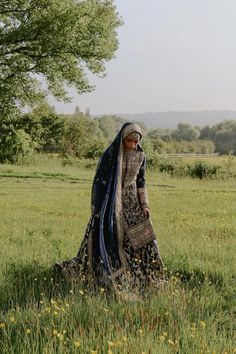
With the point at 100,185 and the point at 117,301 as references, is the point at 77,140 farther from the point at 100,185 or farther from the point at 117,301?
the point at 117,301

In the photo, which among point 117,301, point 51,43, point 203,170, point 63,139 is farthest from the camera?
point 63,139

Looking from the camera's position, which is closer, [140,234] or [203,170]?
[140,234]

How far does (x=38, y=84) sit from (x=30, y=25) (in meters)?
3.82

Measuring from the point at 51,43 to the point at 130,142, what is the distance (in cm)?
1557

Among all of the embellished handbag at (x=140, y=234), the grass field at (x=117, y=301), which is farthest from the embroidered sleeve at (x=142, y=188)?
the grass field at (x=117, y=301)

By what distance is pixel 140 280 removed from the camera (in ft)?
23.0

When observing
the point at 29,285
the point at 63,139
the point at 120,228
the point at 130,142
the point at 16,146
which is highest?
the point at 63,139

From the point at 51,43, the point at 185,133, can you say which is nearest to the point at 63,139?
the point at 51,43

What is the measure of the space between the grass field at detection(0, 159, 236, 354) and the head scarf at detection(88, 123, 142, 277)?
678 mm

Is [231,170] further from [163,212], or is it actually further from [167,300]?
[167,300]

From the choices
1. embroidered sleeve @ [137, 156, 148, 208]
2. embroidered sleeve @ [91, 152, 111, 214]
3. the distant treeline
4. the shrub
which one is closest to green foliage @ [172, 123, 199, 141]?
the distant treeline

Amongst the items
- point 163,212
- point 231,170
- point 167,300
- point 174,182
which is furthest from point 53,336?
point 231,170

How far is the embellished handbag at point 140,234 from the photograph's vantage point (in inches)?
280

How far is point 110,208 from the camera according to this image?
6953 mm
